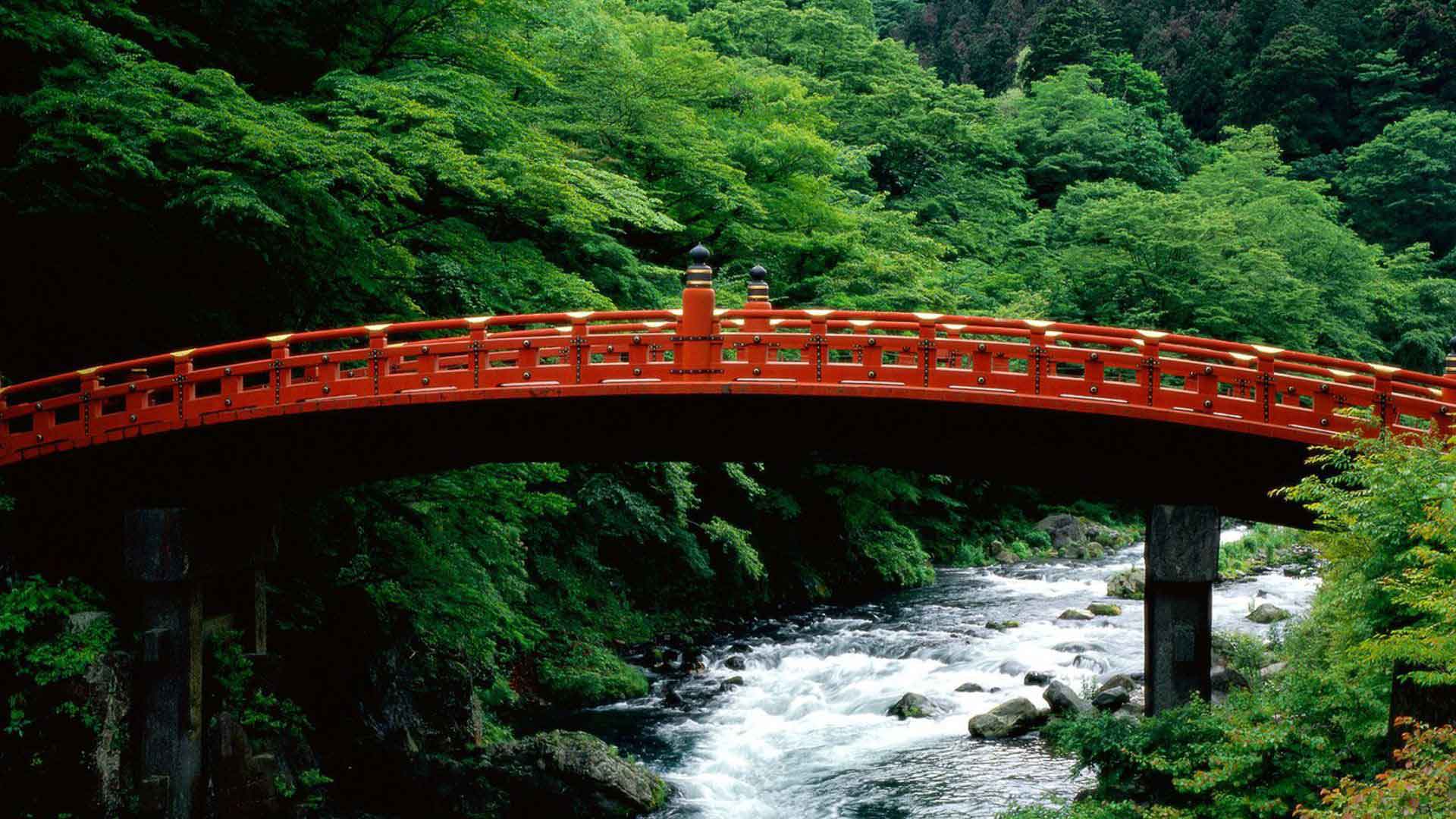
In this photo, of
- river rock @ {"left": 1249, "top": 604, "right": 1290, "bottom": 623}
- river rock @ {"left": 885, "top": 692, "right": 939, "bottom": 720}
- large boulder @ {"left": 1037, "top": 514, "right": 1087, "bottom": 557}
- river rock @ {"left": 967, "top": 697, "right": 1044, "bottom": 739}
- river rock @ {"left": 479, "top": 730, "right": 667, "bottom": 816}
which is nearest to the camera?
river rock @ {"left": 479, "top": 730, "right": 667, "bottom": 816}

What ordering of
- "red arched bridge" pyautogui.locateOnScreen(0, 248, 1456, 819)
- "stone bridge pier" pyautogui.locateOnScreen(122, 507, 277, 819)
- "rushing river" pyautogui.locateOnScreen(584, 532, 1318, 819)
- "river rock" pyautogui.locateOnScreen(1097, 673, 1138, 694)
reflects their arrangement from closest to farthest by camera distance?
"red arched bridge" pyautogui.locateOnScreen(0, 248, 1456, 819), "stone bridge pier" pyautogui.locateOnScreen(122, 507, 277, 819), "rushing river" pyautogui.locateOnScreen(584, 532, 1318, 819), "river rock" pyautogui.locateOnScreen(1097, 673, 1138, 694)

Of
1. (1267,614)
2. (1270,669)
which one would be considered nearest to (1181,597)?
(1270,669)

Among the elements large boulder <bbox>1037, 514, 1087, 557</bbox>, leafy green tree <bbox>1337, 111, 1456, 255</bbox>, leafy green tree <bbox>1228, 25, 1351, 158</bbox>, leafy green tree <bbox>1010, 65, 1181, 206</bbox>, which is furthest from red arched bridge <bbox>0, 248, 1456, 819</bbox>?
leafy green tree <bbox>1228, 25, 1351, 158</bbox>

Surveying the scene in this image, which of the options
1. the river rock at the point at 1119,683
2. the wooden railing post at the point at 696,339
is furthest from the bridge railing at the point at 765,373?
the river rock at the point at 1119,683

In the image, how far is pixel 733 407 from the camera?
15.1 m

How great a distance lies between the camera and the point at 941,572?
35.6 meters

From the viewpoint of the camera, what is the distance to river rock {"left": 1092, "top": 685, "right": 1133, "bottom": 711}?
21266mm

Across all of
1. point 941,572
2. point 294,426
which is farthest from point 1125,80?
point 294,426

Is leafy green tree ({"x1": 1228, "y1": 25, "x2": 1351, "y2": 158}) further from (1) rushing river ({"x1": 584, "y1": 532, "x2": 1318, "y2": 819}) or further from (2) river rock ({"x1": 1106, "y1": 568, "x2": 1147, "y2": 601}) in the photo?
(2) river rock ({"x1": 1106, "y1": 568, "x2": 1147, "y2": 601})

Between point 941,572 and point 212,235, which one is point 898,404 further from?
point 941,572

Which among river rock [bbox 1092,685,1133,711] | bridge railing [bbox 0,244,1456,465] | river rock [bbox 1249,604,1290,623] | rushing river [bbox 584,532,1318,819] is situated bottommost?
rushing river [bbox 584,532,1318,819]

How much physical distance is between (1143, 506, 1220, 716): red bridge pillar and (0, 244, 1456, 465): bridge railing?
1.75 metres

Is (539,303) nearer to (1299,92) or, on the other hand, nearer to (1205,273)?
(1205,273)

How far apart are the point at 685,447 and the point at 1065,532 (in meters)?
25.9
